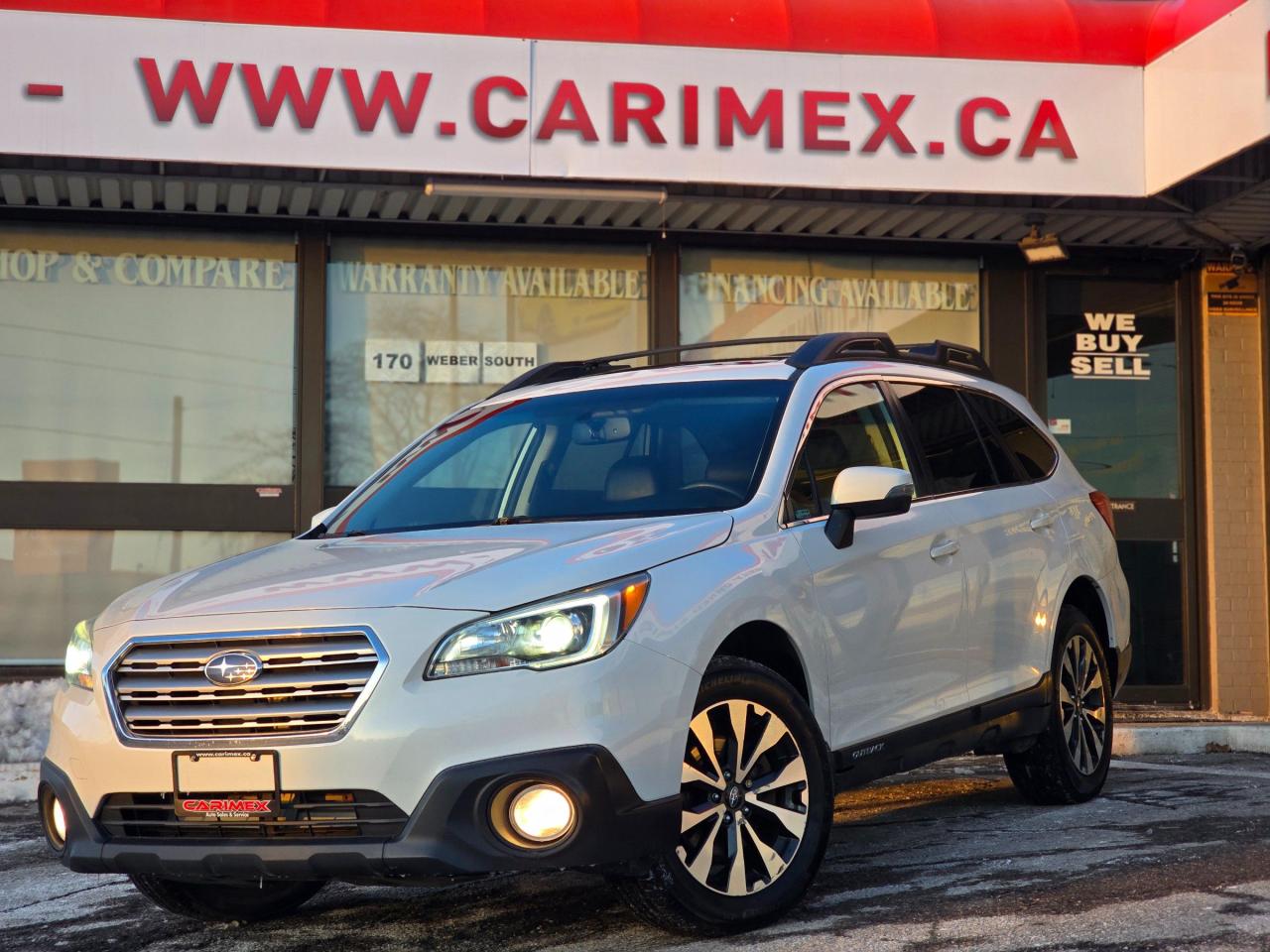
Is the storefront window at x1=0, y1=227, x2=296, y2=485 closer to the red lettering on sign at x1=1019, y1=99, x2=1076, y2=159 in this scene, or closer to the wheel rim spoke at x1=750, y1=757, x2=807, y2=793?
the red lettering on sign at x1=1019, y1=99, x2=1076, y2=159

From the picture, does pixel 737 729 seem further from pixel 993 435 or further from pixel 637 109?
pixel 637 109

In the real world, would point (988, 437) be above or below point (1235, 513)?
above

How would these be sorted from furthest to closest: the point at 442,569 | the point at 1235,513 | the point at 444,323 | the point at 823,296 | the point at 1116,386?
the point at 1116,386
the point at 1235,513
the point at 823,296
the point at 444,323
the point at 442,569

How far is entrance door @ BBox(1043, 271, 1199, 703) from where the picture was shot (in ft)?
44.4

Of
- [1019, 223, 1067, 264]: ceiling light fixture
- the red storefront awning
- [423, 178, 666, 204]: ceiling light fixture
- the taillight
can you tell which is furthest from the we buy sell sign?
the taillight

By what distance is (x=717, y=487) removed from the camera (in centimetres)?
526

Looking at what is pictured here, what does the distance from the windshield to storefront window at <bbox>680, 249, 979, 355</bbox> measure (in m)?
7.20

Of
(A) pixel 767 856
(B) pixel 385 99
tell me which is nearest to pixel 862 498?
(A) pixel 767 856

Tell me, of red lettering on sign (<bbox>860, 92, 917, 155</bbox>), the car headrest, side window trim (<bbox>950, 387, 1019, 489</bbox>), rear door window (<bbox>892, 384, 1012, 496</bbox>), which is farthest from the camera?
red lettering on sign (<bbox>860, 92, 917, 155</bbox>)

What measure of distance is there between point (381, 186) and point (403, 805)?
800 centimetres

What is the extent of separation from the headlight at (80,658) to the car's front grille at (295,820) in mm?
420

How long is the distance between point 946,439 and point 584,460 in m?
1.57

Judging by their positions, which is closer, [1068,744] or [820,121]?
[1068,744]

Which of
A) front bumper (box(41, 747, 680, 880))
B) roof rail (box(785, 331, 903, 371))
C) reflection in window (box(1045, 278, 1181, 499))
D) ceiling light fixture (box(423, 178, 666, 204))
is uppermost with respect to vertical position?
ceiling light fixture (box(423, 178, 666, 204))
